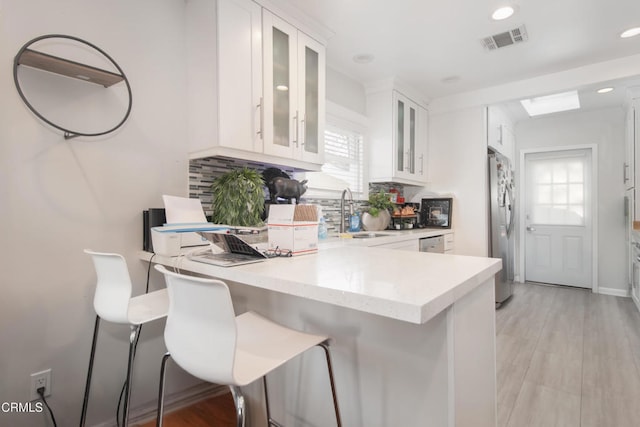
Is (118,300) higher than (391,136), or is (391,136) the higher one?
(391,136)

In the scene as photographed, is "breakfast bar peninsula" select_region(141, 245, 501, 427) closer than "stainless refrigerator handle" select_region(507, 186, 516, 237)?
Yes

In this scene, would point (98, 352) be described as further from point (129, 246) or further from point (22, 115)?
point (22, 115)

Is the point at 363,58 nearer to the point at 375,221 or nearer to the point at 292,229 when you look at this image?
the point at 375,221

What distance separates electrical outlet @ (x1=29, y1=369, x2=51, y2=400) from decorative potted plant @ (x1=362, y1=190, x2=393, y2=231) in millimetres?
2582

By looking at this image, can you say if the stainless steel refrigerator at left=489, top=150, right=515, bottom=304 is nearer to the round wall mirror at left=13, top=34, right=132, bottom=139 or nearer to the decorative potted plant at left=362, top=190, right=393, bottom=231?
the decorative potted plant at left=362, top=190, right=393, bottom=231

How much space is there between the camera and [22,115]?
142 cm

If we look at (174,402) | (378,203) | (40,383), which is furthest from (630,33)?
(40,383)

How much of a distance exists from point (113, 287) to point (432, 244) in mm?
2887

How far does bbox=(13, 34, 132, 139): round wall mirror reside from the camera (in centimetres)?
141

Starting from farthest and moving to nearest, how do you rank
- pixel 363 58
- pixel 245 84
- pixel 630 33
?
pixel 363 58
pixel 630 33
pixel 245 84

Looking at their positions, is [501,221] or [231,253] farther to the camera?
[501,221]

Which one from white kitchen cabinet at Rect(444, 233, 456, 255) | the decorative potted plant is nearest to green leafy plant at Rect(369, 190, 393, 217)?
the decorative potted plant

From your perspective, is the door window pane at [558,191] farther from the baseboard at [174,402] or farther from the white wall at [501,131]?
the baseboard at [174,402]

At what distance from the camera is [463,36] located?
101 inches
